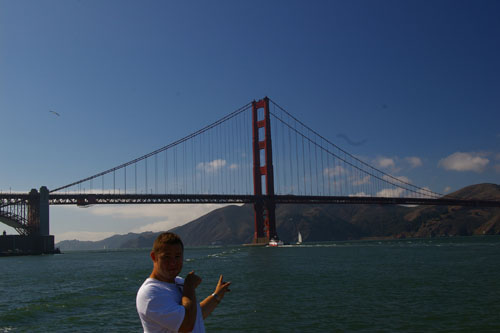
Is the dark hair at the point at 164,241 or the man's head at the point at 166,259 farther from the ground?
the dark hair at the point at 164,241

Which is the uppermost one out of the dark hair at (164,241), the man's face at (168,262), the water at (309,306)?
the dark hair at (164,241)

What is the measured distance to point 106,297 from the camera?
2055 cm

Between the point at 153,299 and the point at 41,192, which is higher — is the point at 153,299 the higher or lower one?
the lower one

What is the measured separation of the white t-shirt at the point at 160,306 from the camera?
310 centimetres

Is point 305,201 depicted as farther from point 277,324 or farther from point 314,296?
point 277,324

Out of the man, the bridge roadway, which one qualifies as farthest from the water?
the bridge roadway

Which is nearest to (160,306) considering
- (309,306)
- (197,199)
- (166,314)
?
(166,314)

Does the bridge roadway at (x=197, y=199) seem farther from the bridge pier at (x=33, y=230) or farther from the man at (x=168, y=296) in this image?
the man at (x=168, y=296)

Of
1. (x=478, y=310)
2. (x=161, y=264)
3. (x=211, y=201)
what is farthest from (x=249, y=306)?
(x=211, y=201)

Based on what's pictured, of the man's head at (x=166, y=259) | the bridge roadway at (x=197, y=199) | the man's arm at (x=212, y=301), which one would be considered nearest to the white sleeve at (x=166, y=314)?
the man's head at (x=166, y=259)

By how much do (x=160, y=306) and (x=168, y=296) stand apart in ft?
0.26

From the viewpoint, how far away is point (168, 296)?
314 centimetres

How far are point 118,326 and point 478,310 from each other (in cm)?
1024

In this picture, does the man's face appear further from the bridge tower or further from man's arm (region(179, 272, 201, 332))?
the bridge tower
